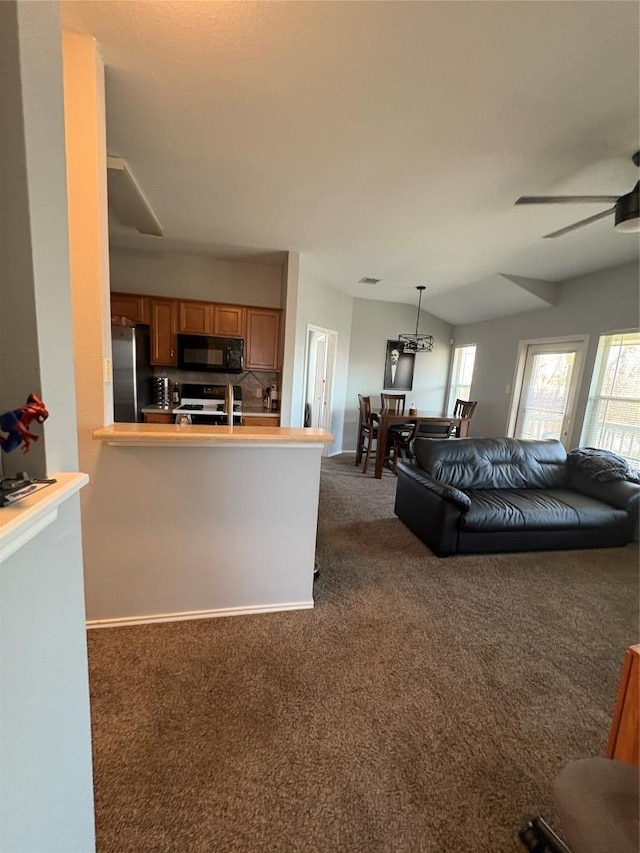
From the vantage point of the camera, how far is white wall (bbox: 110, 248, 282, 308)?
13.9 ft

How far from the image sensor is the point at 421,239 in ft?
11.3

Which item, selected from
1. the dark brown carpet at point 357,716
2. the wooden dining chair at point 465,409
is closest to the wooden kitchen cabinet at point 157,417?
the dark brown carpet at point 357,716

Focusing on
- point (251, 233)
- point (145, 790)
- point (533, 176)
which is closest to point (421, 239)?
point (533, 176)

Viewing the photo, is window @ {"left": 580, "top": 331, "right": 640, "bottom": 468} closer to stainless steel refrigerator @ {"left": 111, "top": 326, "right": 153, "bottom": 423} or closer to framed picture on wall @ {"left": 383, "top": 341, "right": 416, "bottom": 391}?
framed picture on wall @ {"left": 383, "top": 341, "right": 416, "bottom": 391}

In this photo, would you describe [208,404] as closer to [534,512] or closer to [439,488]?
[439,488]

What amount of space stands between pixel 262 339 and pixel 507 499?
3.30 m

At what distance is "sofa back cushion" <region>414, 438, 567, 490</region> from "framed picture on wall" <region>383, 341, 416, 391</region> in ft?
10.4

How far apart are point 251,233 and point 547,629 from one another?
4055 mm

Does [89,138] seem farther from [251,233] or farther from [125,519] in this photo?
[251,233]

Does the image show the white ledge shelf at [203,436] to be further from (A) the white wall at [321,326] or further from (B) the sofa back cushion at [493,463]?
(A) the white wall at [321,326]

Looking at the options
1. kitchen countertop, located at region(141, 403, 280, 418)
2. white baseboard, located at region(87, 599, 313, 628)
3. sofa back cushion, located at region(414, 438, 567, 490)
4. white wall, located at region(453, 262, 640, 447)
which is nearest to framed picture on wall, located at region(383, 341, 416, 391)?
white wall, located at region(453, 262, 640, 447)

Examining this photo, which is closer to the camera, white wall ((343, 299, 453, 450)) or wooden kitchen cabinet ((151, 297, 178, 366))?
wooden kitchen cabinet ((151, 297, 178, 366))

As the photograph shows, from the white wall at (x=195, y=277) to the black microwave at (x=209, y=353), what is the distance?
58cm

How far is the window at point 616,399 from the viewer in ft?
12.0
